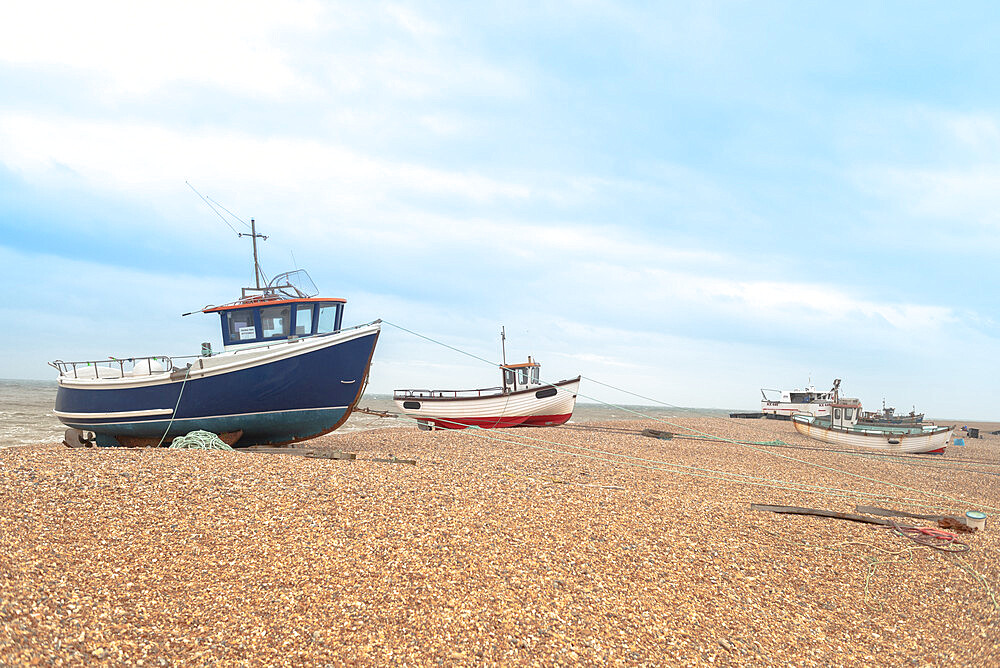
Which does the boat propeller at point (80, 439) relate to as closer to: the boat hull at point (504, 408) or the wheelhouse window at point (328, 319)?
the wheelhouse window at point (328, 319)

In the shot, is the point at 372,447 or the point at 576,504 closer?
the point at 576,504

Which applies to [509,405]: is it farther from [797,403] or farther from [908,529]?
[797,403]

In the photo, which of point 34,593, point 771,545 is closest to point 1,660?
point 34,593

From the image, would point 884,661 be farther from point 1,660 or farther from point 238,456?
point 238,456

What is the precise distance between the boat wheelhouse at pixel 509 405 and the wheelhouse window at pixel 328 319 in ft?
34.4

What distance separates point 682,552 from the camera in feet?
24.7

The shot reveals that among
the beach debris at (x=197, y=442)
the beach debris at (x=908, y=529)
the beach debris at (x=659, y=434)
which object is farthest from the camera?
the beach debris at (x=659, y=434)

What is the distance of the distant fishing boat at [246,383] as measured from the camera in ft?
48.9

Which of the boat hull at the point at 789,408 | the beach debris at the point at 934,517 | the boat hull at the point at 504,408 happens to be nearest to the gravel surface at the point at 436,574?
the beach debris at the point at 934,517

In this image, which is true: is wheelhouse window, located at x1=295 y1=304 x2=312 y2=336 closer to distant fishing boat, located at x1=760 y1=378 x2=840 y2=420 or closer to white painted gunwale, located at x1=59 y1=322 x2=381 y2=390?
white painted gunwale, located at x1=59 y1=322 x2=381 y2=390

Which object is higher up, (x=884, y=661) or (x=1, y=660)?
(x=1, y=660)

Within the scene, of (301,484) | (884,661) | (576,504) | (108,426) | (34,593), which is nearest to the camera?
(34,593)

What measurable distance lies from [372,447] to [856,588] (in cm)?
1317

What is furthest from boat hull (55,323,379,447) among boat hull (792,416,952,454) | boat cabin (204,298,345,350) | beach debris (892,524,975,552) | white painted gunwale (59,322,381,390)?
boat hull (792,416,952,454)
